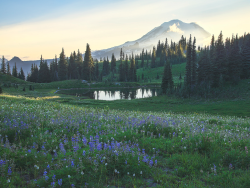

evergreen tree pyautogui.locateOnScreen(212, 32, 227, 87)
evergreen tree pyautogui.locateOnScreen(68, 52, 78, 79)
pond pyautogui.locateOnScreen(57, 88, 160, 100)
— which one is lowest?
pond pyautogui.locateOnScreen(57, 88, 160, 100)

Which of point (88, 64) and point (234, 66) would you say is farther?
point (88, 64)

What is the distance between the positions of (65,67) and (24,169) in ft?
428

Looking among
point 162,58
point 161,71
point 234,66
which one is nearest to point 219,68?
point 234,66

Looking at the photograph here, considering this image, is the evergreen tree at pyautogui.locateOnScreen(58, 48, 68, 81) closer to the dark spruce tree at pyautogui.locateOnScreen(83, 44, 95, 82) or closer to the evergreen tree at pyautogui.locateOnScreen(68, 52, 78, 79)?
the evergreen tree at pyautogui.locateOnScreen(68, 52, 78, 79)

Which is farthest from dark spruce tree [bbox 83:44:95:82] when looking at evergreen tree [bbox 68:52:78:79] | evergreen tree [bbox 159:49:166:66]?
evergreen tree [bbox 159:49:166:66]

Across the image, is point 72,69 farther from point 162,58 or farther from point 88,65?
point 162,58

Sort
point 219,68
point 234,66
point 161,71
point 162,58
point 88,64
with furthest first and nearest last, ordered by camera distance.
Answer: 1. point 162,58
2. point 161,71
3. point 88,64
4. point 219,68
5. point 234,66

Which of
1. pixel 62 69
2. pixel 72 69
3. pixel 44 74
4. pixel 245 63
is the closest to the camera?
pixel 245 63

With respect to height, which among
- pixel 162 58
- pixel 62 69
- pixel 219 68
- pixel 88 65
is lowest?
pixel 219 68

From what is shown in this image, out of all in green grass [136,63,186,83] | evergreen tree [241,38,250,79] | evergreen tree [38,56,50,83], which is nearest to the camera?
evergreen tree [241,38,250,79]

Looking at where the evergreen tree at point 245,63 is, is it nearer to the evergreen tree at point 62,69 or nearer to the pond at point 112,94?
the pond at point 112,94

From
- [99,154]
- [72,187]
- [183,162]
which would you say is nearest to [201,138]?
[183,162]

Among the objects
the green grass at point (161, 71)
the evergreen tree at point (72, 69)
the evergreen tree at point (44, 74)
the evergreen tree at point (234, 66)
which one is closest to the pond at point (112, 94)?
the evergreen tree at point (234, 66)

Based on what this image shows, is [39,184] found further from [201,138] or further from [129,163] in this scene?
[201,138]
